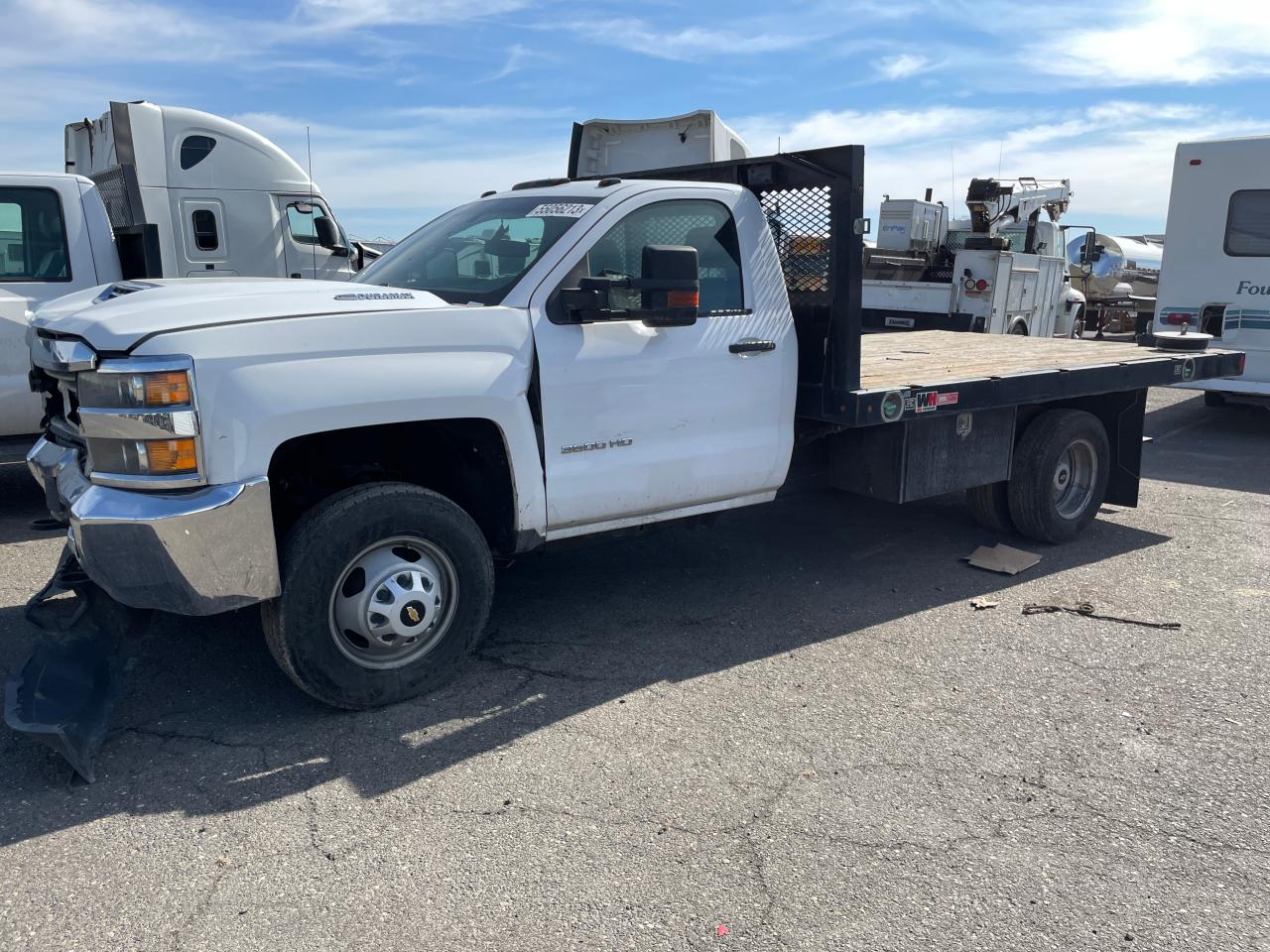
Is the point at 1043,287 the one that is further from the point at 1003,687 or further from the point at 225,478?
the point at 225,478

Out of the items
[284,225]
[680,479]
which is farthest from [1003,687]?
[284,225]

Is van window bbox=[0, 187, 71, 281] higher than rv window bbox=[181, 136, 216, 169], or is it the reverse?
rv window bbox=[181, 136, 216, 169]

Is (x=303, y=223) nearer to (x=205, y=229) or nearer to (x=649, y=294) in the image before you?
(x=205, y=229)

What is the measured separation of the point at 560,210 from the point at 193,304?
1771mm

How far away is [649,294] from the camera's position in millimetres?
4559

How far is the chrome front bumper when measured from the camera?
11.9 ft

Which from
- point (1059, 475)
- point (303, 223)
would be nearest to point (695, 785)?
point (1059, 475)

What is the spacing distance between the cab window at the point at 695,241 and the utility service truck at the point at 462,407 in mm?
11

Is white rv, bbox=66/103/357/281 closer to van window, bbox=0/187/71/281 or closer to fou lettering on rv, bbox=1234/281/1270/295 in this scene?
van window, bbox=0/187/71/281

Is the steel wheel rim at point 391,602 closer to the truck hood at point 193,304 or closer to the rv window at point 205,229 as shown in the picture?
the truck hood at point 193,304

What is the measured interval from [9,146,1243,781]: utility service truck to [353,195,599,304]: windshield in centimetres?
2

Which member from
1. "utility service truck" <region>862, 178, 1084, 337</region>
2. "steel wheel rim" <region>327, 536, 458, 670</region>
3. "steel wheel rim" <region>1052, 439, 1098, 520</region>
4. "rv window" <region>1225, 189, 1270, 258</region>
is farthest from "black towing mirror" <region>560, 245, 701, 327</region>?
"utility service truck" <region>862, 178, 1084, 337</region>

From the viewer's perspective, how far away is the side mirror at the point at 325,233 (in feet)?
35.1

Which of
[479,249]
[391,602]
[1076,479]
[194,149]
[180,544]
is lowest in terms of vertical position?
[1076,479]
